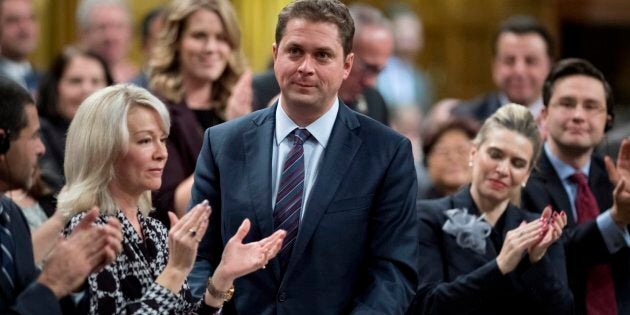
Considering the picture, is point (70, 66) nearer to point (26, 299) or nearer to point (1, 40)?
point (1, 40)

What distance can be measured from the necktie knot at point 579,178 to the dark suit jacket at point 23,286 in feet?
8.13

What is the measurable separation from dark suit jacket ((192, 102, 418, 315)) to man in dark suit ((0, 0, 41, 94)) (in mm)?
3884

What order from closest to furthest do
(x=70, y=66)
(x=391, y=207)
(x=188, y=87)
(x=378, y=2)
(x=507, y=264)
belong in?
(x=391, y=207) < (x=507, y=264) < (x=188, y=87) < (x=70, y=66) < (x=378, y=2)

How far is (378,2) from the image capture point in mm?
10945

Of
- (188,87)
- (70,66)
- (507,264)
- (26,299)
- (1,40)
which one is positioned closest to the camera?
(26,299)

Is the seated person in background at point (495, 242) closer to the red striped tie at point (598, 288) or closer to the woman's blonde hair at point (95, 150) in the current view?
the red striped tie at point (598, 288)

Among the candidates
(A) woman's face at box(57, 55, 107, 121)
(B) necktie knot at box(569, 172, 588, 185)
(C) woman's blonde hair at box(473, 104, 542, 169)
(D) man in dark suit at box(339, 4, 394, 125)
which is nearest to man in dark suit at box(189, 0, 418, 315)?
(C) woman's blonde hair at box(473, 104, 542, 169)

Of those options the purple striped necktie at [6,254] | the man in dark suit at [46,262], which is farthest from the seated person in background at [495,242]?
the purple striped necktie at [6,254]

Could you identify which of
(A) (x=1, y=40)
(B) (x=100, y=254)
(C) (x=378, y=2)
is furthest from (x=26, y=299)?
(C) (x=378, y=2)

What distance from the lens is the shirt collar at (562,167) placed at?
5605 millimetres

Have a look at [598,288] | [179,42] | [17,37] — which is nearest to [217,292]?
[598,288]

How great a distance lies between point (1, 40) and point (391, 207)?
14.8ft

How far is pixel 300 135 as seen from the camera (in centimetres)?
438

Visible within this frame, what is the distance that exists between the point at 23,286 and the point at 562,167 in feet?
8.46
